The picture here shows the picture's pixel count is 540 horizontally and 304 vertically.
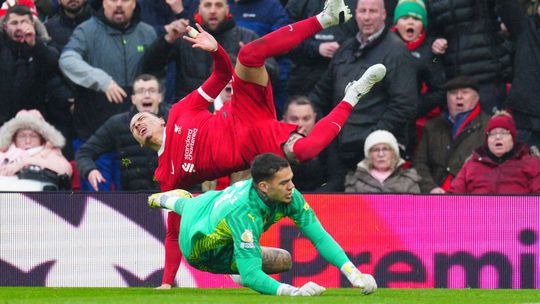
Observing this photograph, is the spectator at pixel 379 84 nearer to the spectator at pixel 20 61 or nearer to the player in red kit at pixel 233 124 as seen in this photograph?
the player in red kit at pixel 233 124

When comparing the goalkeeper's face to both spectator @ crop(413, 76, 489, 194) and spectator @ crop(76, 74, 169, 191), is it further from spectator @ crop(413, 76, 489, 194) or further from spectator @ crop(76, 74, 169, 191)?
spectator @ crop(413, 76, 489, 194)

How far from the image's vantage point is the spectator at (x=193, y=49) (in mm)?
14211

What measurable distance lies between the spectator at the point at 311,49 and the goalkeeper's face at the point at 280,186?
5.52m

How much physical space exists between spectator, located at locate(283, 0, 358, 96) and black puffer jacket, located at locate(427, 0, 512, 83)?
118cm

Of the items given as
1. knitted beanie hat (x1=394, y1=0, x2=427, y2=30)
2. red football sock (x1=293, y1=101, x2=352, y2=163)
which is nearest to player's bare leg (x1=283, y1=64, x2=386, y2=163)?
red football sock (x1=293, y1=101, x2=352, y2=163)

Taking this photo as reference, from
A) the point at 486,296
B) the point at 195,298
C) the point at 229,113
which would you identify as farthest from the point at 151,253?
the point at 486,296

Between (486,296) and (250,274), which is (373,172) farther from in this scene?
(250,274)

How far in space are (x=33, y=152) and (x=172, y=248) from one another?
10.8 ft

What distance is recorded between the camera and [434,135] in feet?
46.3

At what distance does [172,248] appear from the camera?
1130 centimetres

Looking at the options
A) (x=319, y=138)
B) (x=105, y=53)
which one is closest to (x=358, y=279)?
(x=319, y=138)

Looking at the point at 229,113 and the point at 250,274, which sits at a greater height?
the point at 229,113

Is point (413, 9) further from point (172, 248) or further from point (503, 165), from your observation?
point (172, 248)

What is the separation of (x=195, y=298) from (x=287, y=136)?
1973mm
